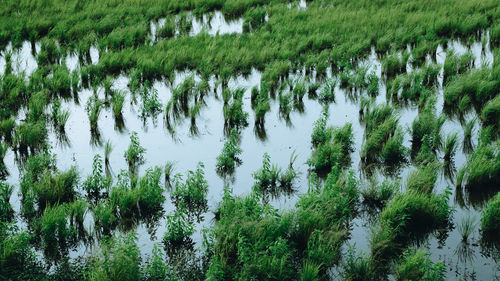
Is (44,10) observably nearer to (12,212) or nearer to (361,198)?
(12,212)

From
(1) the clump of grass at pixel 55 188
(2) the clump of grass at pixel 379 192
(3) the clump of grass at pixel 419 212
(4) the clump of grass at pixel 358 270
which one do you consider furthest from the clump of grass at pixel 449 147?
(1) the clump of grass at pixel 55 188

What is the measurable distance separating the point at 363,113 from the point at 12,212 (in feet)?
20.6

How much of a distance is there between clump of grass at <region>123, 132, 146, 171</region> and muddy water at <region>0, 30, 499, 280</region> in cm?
11

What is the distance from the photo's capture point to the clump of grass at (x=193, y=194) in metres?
7.30

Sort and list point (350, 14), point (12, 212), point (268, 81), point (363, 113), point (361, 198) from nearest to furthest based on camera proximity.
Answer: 1. point (12, 212)
2. point (361, 198)
3. point (363, 113)
4. point (268, 81)
5. point (350, 14)

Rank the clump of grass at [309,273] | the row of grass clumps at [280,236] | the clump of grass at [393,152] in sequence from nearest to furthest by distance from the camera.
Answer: the clump of grass at [309,273] < the row of grass clumps at [280,236] < the clump of grass at [393,152]

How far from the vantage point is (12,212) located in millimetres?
7043

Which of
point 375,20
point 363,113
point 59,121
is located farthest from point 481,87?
point 59,121

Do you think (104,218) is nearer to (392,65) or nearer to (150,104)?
(150,104)

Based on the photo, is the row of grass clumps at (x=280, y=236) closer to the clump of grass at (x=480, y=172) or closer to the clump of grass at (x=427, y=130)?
the clump of grass at (x=480, y=172)

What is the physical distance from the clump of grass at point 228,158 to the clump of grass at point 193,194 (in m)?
0.71

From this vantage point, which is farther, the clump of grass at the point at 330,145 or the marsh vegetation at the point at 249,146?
the clump of grass at the point at 330,145

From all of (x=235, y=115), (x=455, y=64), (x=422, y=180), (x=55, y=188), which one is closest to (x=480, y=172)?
(x=422, y=180)

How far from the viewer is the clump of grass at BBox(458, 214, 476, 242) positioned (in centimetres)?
663
